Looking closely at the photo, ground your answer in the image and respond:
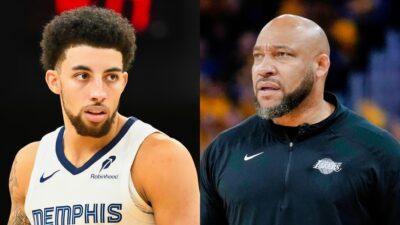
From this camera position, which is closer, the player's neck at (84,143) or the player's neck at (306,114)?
the player's neck at (306,114)

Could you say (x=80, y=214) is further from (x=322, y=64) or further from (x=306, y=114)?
(x=322, y=64)

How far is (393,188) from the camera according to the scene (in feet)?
8.78

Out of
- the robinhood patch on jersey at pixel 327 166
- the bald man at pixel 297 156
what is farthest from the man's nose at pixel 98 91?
the robinhood patch on jersey at pixel 327 166

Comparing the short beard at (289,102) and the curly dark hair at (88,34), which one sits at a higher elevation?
the curly dark hair at (88,34)

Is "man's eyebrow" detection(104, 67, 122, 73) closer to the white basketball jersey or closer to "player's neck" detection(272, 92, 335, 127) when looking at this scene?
→ the white basketball jersey

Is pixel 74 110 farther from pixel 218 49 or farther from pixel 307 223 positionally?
pixel 218 49

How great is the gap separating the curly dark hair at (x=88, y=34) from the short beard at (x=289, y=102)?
1.97ft

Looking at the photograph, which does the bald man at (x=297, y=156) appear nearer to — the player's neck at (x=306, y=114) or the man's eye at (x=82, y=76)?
the player's neck at (x=306, y=114)

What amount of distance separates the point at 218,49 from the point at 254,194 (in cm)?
341

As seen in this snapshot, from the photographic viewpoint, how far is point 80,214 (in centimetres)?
281

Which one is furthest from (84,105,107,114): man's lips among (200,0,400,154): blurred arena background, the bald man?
(200,0,400,154): blurred arena background

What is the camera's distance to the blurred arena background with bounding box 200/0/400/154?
19.5 ft

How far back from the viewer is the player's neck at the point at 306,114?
2.85m

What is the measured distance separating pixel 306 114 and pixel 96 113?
2.72 feet
